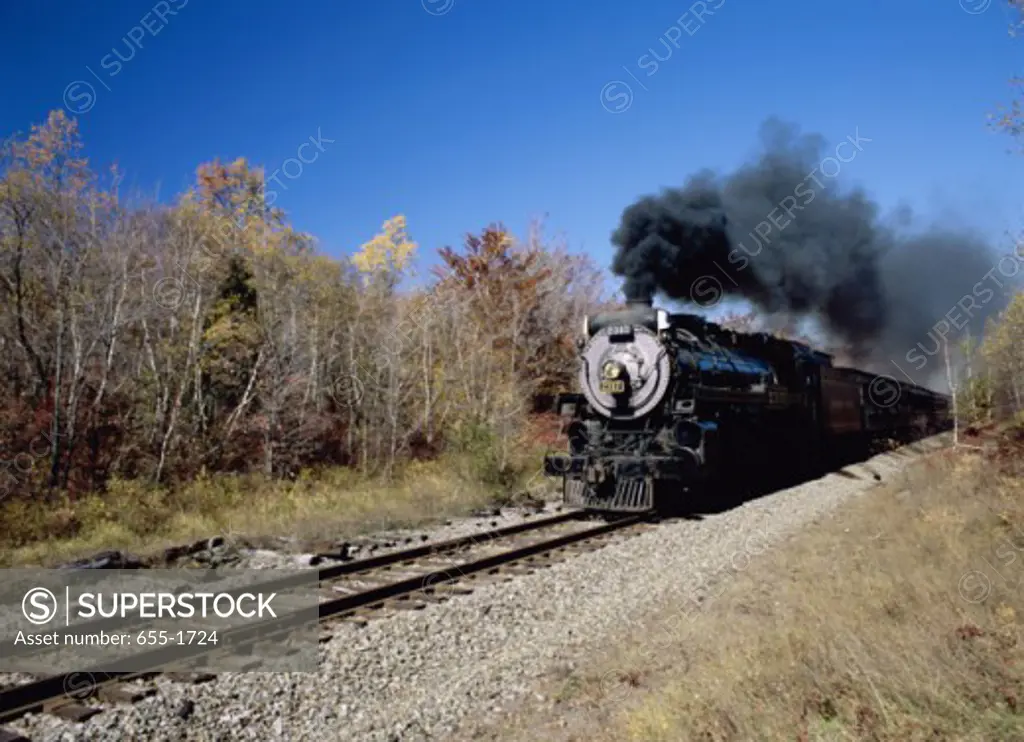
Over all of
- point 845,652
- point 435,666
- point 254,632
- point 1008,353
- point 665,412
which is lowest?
point 435,666

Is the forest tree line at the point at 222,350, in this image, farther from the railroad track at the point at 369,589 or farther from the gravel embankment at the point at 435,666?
the gravel embankment at the point at 435,666

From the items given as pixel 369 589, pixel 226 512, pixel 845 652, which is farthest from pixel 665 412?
pixel 845 652

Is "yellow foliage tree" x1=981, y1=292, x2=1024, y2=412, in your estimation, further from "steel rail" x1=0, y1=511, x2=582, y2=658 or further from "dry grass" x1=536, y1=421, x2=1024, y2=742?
"steel rail" x1=0, y1=511, x2=582, y2=658

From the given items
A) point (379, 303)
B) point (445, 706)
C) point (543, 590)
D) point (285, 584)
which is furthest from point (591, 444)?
point (379, 303)

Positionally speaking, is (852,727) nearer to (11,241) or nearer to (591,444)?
(591,444)

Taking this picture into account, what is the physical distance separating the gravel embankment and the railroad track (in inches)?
8.4

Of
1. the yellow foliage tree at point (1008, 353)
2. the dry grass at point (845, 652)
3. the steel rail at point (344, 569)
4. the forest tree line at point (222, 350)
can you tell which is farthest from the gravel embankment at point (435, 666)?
the yellow foliage tree at point (1008, 353)

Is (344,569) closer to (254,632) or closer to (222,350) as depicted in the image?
(254,632)

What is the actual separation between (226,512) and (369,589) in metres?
7.32

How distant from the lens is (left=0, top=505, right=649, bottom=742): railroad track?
16.5 ft

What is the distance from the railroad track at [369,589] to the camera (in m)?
5.04

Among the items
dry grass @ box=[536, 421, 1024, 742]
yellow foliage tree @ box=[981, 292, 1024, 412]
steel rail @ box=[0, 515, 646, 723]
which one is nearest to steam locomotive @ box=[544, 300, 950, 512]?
steel rail @ box=[0, 515, 646, 723]

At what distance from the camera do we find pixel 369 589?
7.80 meters

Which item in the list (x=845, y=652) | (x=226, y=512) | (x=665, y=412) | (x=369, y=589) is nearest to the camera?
(x=845, y=652)
